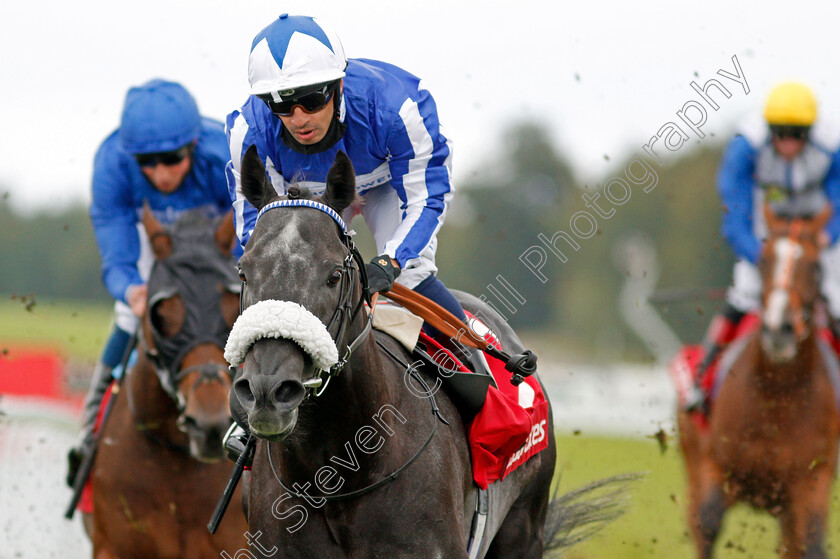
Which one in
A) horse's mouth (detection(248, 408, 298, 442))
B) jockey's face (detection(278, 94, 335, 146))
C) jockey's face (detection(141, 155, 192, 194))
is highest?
jockey's face (detection(278, 94, 335, 146))

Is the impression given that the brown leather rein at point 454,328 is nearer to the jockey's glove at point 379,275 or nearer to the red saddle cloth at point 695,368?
the jockey's glove at point 379,275

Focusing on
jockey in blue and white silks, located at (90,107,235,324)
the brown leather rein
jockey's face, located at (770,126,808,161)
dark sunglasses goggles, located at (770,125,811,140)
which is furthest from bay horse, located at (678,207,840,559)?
jockey in blue and white silks, located at (90,107,235,324)

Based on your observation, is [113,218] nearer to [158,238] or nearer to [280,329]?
[158,238]

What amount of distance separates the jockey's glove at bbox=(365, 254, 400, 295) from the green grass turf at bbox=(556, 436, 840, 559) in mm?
2328

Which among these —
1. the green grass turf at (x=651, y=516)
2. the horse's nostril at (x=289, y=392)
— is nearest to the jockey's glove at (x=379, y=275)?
the horse's nostril at (x=289, y=392)

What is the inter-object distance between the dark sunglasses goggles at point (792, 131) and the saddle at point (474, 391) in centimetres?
432

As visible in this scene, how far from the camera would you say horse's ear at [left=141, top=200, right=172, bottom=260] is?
5.75m

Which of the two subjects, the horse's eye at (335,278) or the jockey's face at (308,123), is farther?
the jockey's face at (308,123)

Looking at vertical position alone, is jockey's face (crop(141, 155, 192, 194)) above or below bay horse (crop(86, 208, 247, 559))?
above

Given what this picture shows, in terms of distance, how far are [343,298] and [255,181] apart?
1.75ft

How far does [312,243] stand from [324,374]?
409 mm

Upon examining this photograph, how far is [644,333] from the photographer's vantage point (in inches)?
1328

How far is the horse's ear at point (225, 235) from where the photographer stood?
19.0ft

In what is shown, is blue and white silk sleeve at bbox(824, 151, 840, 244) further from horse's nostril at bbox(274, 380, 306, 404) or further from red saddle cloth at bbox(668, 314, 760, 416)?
horse's nostril at bbox(274, 380, 306, 404)
